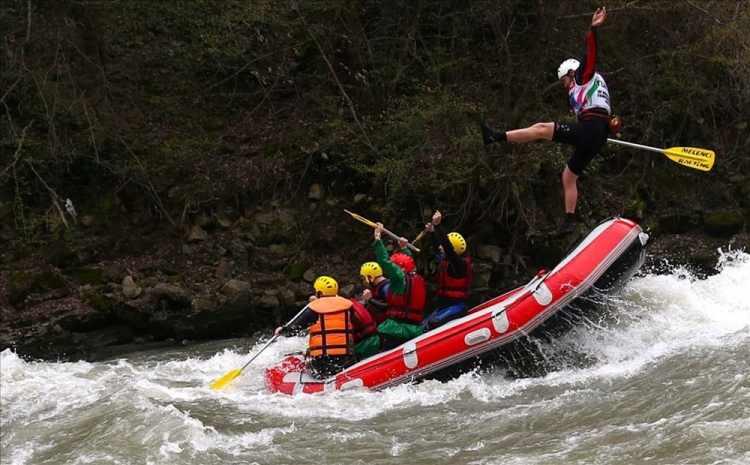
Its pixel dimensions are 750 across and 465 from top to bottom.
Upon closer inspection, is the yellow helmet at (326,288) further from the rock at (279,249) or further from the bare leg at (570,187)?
the rock at (279,249)

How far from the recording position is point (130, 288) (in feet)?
35.6

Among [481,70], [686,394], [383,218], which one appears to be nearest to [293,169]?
[383,218]

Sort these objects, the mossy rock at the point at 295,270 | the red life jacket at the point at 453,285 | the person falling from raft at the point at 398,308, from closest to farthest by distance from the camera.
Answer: the person falling from raft at the point at 398,308
the red life jacket at the point at 453,285
the mossy rock at the point at 295,270

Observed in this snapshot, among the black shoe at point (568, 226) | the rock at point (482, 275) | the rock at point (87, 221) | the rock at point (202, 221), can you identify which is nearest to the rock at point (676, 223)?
the black shoe at point (568, 226)

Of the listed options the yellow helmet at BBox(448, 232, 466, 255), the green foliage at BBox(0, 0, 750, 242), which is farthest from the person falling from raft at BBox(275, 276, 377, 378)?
the green foliage at BBox(0, 0, 750, 242)

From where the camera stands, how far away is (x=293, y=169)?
1238 centimetres

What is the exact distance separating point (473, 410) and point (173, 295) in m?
4.97

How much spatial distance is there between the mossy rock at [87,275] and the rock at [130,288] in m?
0.33

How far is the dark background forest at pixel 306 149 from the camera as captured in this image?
1088cm

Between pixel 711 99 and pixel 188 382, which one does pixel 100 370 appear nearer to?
pixel 188 382

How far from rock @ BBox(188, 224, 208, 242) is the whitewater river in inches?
126

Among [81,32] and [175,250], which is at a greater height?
[81,32]

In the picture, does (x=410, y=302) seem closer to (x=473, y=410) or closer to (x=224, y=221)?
(x=473, y=410)

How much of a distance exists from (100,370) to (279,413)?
2.69 meters
